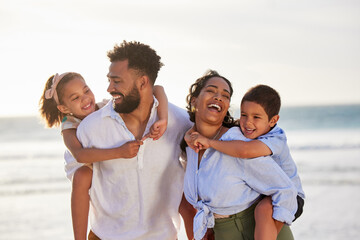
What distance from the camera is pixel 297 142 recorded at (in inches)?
734

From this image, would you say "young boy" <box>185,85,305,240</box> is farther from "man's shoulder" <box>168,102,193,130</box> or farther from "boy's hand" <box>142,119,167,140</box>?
"man's shoulder" <box>168,102,193,130</box>

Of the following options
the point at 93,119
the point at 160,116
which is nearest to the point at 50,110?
the point at 93,119

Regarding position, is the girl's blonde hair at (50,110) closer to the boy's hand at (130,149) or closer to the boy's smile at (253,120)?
the boy's hand at (130,149)

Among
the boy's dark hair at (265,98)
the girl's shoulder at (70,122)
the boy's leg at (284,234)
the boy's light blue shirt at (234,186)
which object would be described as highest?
the boy's dark hair at (265,98)

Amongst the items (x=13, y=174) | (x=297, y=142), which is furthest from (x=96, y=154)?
(x=297, y=142)

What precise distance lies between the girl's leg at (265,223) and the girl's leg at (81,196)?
1.33 m

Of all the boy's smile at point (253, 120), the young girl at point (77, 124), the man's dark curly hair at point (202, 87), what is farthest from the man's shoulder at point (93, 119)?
the boy's smile at point (253, 120)

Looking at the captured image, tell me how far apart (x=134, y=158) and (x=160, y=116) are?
349mm

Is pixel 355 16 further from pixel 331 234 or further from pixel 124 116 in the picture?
pixel 124 116

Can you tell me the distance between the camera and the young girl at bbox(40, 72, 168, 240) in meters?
3.55

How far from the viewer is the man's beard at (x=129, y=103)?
3625 mm

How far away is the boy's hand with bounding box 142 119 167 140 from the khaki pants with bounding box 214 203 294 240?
76cm

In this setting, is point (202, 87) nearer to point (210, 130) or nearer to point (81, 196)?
point (210, 130)

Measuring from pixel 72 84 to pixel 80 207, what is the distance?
0.94 m
